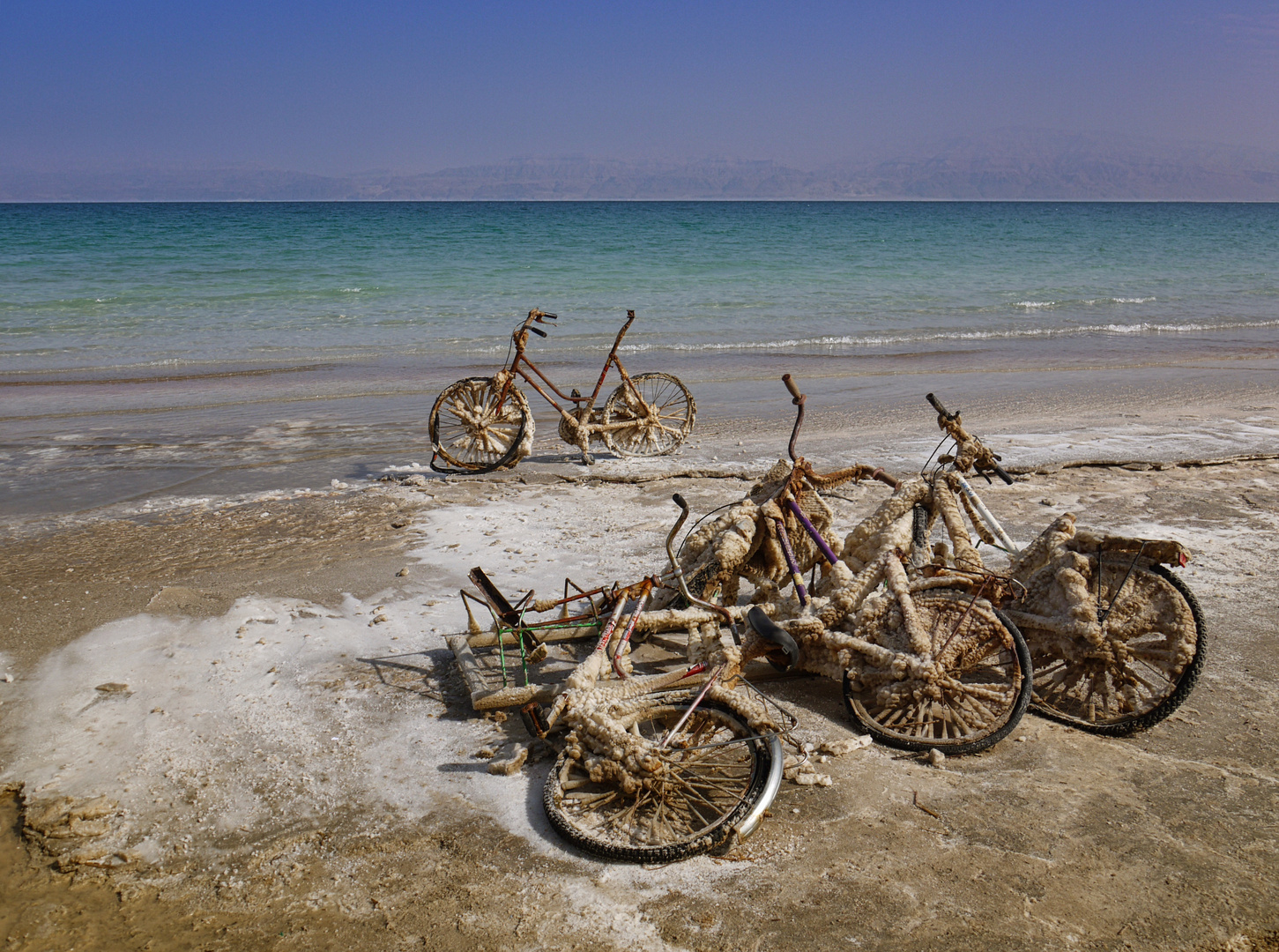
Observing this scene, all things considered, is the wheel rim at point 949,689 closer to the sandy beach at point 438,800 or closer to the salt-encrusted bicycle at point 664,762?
the sandy beach at point 438,800

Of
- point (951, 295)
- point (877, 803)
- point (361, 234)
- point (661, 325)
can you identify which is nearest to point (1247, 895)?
point (877, 803)

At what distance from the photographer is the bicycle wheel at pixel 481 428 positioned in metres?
8.67

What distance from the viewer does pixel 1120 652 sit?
398cm

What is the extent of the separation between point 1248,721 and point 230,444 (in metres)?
9.25

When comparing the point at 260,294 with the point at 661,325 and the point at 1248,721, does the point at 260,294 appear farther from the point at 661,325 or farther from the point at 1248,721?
the point at 1248,721

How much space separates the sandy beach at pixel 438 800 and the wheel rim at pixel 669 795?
0.13 m

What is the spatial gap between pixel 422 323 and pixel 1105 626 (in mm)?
18082

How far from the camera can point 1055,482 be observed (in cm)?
781

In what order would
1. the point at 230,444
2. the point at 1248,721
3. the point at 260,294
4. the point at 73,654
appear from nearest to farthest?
the point at 1248,721 < the point at 73,654 < the point at 230,444 < the point at 260,294

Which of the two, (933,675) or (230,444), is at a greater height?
(933,675)

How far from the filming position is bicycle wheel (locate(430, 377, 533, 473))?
8.67 meters

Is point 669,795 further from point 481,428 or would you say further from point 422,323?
point 422,323

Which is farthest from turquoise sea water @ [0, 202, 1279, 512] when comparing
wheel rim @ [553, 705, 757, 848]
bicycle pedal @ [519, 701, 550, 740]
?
wheel rim @ [553, 705, 757, 848]

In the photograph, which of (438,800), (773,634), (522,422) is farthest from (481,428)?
(773,634)
